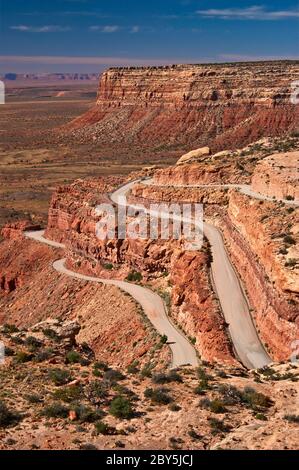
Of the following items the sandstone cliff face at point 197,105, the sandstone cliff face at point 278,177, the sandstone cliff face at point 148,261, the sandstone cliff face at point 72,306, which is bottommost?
the sandstone cliff face at point 72,306

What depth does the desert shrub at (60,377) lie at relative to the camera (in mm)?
21969

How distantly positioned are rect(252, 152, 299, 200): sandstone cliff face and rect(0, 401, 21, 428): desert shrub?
1004 inches

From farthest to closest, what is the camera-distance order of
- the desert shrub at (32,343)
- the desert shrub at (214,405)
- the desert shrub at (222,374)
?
the desert shrub at (32,343), the desert shrub at (222,374), the desert shrub at (214,405)

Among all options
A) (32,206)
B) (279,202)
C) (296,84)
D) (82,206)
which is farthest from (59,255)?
(296,84)

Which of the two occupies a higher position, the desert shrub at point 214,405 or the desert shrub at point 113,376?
the desert shrub at point 214,405

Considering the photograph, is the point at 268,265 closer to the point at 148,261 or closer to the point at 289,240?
the point at 289,240

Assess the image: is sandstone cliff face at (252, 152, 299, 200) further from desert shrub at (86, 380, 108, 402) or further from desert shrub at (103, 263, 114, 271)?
desert shrub at (86, 380, 108, 402)

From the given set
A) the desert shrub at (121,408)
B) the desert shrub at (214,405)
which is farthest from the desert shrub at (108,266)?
the desert shrub at (214,405)

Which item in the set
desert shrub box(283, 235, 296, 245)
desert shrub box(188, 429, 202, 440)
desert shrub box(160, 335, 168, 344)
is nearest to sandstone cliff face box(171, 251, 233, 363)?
desert shrub box(160, 335, 168, 344)

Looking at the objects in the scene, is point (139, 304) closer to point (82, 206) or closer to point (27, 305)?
point (27, 305)

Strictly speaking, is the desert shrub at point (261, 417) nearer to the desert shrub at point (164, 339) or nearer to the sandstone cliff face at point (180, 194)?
the desert shrub at point (164, 339)

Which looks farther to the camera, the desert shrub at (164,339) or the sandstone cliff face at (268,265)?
the desert shrub at (164,339)

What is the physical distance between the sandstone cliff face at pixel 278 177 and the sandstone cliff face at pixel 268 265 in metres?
1.87

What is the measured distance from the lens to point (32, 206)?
3612 inches
